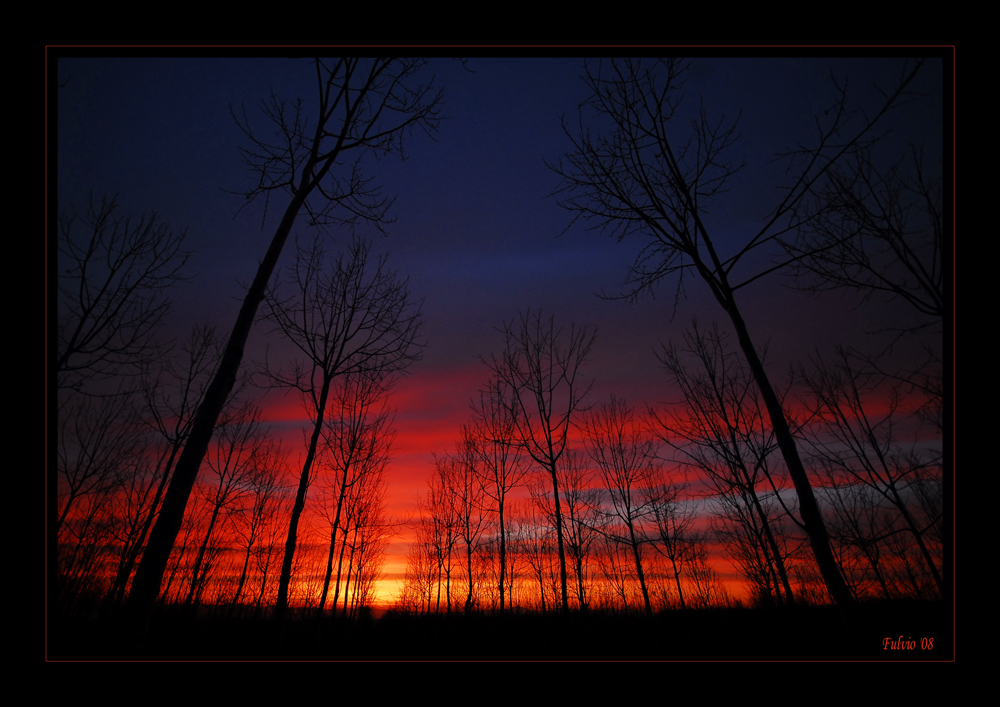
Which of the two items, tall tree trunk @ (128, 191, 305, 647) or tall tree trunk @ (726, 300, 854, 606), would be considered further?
tall tree trunk @ (726, 300, 854, 606)

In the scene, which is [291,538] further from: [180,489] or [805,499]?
[805,499]

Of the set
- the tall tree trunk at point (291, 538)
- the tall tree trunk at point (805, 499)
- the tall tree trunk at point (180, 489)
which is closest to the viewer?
the tall tree trunk at point (180, 489)

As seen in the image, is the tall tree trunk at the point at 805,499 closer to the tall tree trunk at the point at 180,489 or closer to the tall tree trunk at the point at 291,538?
the tall tree trunk at the point at 180,489

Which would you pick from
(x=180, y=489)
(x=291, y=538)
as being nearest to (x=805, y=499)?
(x=180, y=489)

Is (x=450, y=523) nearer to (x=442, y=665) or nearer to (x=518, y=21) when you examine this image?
(x=442, y=665)

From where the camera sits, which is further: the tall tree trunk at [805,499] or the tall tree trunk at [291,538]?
Result: the tall tree trunk at [291,538]

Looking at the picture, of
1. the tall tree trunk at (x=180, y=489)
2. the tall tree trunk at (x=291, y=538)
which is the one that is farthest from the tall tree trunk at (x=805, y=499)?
the tall tree trunk at (x=291, y=538)

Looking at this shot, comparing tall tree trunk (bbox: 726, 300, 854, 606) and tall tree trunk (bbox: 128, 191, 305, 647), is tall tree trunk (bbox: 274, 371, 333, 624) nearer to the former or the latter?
tall tree trunk (bbox: 128, 191, 305, 647)

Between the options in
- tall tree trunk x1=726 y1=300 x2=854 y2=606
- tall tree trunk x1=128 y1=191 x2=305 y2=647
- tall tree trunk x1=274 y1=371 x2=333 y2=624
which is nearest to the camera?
tall tree trunk x1=128 y1=191 x2=305 y2=647

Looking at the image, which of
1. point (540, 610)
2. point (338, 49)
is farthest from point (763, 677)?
point (540, 610)

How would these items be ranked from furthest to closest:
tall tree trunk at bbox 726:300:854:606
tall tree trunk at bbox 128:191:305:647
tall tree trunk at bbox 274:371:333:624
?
tall tree trunk at bbox 274:371:333:624 → tall tree trunk at bbox 726:300:854:606 → tall tree trunk at bbox 128:191:305:647

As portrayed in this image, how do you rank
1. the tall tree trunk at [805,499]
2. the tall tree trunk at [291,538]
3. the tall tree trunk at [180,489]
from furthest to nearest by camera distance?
the tall tree trunk at [291,538] → the tall tree trunk at [805,499] → the tall tree trunk at [180,489]

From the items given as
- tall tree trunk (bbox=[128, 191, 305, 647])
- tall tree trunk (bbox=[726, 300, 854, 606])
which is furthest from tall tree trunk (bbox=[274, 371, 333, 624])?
tall tree trunk (bbox=[726, 300, 854, 606])

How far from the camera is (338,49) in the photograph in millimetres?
3559
